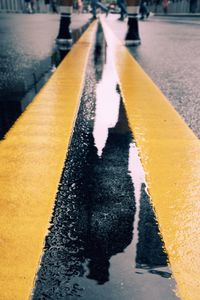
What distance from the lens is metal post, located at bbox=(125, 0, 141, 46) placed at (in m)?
6.09

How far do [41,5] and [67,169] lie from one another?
146 ft

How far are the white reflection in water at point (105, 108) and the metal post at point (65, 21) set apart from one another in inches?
116

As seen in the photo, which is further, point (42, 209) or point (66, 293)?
point (42, 209)

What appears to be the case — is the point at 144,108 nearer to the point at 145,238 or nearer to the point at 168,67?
the point at 145,238

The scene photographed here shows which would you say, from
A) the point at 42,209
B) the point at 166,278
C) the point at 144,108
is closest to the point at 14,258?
the point at 42,209

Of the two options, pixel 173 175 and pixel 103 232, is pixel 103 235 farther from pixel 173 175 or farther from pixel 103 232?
pixel 173 175

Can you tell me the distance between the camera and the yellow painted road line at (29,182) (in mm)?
847

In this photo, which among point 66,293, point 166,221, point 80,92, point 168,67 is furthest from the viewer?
point 168,67

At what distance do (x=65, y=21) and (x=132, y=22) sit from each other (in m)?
1.10

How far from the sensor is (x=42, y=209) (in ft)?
3.61

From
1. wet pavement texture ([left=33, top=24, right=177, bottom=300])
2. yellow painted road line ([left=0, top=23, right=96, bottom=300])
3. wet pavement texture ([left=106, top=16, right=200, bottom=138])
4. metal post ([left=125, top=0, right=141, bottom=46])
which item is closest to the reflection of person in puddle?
wet pavement texture ([left=33, top=24, right=177, bottom=300])

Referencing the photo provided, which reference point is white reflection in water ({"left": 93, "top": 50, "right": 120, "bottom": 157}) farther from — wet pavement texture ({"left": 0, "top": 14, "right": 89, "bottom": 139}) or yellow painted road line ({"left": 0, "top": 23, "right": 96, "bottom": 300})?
wet pavement texture ({"left": 0, "top": 14, "right": 89, "bottom": 139})

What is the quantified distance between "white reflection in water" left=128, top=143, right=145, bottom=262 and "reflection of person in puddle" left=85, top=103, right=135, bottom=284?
0.01 meters

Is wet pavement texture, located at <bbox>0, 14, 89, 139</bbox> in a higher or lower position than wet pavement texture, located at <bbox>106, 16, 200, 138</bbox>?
higher
